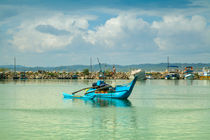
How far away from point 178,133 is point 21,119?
13.1 metres

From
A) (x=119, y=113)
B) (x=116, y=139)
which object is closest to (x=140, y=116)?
(x=119, y=113)

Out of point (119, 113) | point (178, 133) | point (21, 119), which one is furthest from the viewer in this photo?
point (119, 113)

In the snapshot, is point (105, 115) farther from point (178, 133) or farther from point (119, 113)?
point (178, 133)

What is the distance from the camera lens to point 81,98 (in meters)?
45.8

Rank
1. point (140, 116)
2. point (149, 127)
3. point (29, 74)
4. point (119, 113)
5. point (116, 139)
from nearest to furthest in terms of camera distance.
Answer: point (116, 139)
point (149, 127)
point (140, 116)
point (119, 113)
point (29, 74)

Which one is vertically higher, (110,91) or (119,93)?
(110,91)

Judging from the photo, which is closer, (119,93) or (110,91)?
(119,93)

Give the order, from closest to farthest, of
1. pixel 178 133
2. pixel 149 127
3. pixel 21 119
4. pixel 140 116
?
1. pixel 178 133
2. pixel 149 127
3. pixel 21 119
4. pixel 140 116

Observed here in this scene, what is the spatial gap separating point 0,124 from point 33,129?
3467 mm

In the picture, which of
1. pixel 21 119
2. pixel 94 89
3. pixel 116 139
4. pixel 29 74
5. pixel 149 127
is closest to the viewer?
pixel 116 139

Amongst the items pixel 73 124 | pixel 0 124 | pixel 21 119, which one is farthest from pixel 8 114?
pixel 73 124

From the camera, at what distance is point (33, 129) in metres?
23.2

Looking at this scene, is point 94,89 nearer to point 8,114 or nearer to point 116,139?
point 8,114

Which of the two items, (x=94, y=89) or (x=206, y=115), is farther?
(x=94, y=89)
